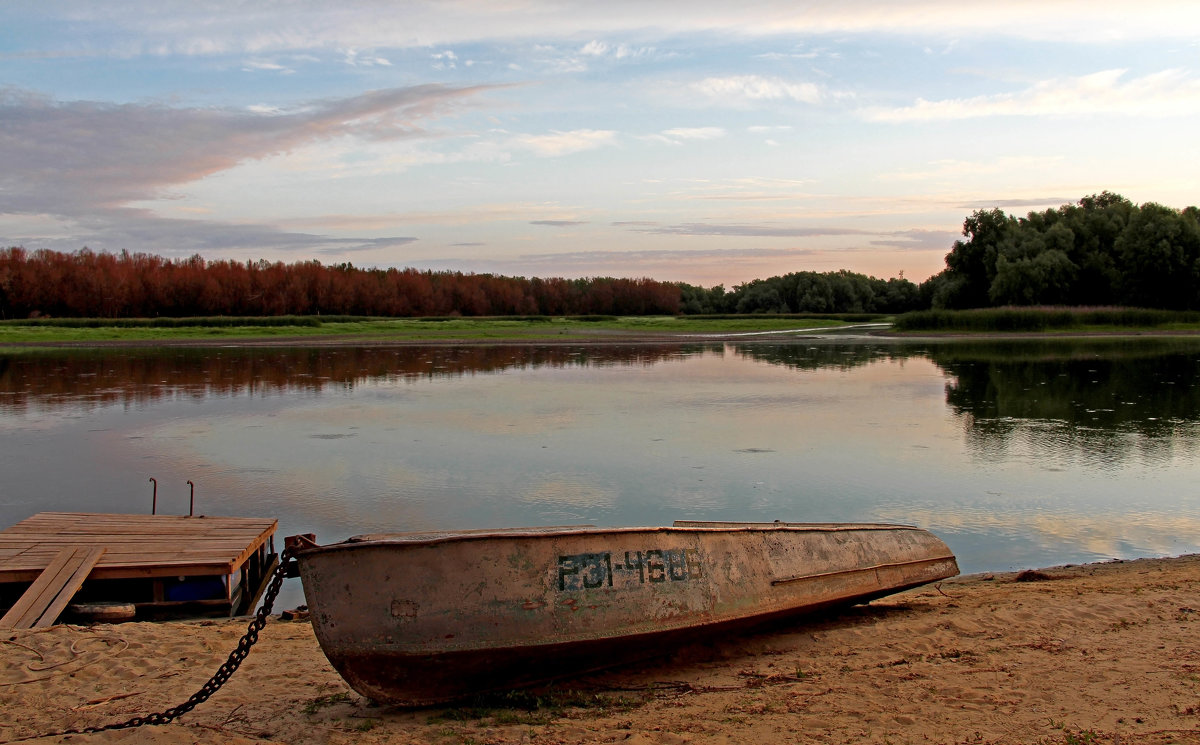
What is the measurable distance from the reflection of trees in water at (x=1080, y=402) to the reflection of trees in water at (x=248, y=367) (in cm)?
1369

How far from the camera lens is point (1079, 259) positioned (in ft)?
237

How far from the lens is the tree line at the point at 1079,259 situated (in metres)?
64.6

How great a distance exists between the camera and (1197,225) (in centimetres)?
6531

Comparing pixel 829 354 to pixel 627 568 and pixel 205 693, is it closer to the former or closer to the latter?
pixel 627 568

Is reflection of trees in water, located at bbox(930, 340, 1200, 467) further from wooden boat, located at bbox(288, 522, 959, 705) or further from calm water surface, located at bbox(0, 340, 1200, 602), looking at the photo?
wooden boat, located at bbox(288, 522, 959, 705)

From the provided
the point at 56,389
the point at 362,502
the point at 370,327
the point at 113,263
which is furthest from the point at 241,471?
the point at 113,263

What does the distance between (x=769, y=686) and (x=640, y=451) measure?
29.0 ft

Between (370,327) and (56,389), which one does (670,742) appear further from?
(370,327)

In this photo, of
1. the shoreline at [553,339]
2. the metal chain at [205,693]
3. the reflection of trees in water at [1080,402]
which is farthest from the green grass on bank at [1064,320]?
the metal chain at [205,693]

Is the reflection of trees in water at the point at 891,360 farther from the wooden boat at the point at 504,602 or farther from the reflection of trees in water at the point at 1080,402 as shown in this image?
the wooden boat at the point at 504,602

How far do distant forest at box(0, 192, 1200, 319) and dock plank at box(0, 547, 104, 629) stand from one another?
70524 millimetres

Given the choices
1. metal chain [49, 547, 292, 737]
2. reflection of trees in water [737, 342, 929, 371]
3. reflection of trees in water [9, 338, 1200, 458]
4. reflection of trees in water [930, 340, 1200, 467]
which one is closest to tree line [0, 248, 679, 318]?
reflection of trees in water [9, 338, 1200, 458]

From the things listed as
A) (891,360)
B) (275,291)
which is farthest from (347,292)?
(891,360)

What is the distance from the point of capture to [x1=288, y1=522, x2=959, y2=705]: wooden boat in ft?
17.7
